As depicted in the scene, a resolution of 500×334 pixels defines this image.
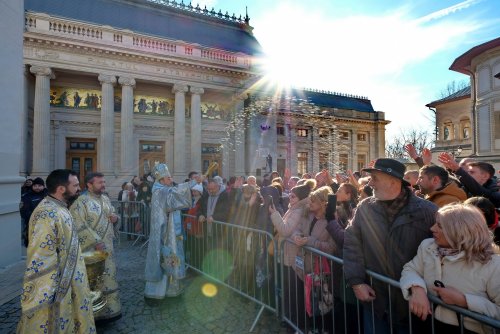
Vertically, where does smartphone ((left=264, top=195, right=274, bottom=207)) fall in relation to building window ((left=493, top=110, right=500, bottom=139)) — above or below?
below

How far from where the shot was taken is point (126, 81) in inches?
791

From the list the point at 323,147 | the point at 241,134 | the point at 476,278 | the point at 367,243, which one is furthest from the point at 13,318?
the point at 323,147

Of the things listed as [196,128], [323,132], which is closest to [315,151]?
[323,132]

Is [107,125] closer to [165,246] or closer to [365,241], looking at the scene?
[165,246]

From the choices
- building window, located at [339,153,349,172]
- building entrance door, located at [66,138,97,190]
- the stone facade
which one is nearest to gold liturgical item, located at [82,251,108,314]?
the stone facade

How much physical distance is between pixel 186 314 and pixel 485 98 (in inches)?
1085

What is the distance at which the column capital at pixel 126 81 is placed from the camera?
65.5 feet

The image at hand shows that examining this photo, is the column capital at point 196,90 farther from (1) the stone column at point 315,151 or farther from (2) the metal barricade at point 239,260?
(2) the metal barricade at point 239,260

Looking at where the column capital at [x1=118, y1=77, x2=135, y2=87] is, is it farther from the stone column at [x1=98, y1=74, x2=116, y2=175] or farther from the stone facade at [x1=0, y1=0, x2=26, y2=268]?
the stone facade at [x1=0, y1=0, x2=26, y2=268]

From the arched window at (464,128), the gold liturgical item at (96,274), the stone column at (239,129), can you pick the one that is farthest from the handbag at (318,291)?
the arched window at (464,128)

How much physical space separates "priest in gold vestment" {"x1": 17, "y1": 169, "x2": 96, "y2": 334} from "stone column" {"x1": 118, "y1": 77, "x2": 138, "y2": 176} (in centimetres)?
1816

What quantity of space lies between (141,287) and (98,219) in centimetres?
201

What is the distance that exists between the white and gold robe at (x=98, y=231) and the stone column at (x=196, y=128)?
1830 centimetres

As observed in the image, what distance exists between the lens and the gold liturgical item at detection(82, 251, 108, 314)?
3578 mm
